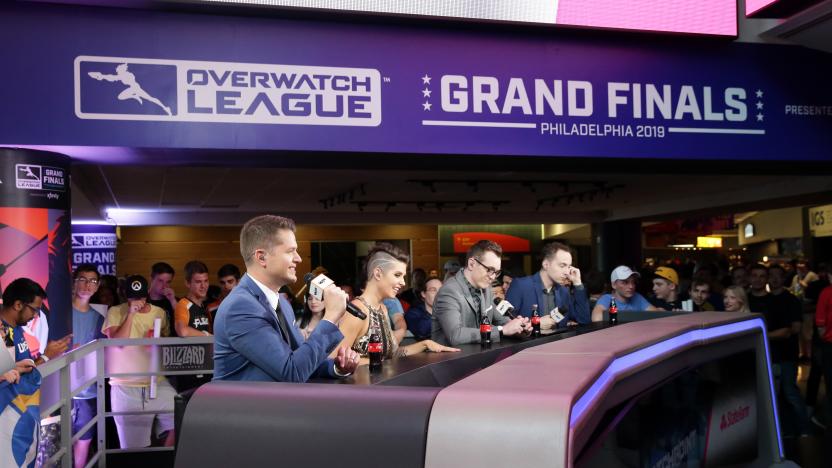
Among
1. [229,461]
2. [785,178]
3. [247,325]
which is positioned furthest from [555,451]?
[785,178]

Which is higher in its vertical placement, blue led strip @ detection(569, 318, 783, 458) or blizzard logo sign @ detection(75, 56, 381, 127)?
blizzard logo sign @ detection(75, 56, 381, 127)

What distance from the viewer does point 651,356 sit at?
6.99 feet

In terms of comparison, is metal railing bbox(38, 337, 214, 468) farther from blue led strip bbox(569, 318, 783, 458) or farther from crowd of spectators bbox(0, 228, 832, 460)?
blue led strip bbox(569, 318, 783, 458)

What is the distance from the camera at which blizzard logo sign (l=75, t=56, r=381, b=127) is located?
5215 millimetres

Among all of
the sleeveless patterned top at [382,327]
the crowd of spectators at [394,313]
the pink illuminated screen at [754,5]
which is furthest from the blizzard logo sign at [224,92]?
the pink illuminated screen at [754,5]

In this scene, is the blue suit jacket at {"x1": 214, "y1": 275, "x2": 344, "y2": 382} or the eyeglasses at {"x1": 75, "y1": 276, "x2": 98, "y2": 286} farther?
the eyeglasses at {"x1": 75, "y1": 276, "x2": 98, "y2": 286}

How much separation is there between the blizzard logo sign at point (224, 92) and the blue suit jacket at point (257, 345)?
11.1ft

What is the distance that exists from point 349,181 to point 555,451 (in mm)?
10216

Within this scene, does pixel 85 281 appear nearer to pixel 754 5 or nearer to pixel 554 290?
pixel 554 290

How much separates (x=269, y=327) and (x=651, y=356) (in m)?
1.08

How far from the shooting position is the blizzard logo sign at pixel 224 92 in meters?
5.21

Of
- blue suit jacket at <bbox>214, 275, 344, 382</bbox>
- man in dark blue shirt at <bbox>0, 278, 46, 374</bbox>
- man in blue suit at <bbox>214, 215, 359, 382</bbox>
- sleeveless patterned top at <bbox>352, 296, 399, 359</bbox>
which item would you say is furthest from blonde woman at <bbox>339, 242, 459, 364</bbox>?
man in dark blue shirt at <bbox>0, 278, 46, 374</bbox>

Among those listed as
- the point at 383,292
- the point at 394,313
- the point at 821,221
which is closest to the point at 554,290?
the point at 394,313

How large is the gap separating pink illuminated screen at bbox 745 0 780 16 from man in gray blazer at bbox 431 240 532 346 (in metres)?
3.59
